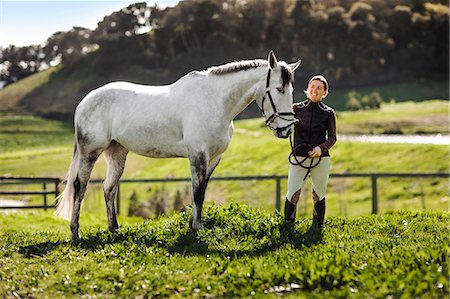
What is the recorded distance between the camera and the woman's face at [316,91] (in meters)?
7.97

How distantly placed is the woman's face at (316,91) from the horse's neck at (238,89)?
80 centimetres

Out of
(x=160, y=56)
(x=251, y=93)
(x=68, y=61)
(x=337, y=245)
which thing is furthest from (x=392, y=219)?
(x=68, y=61)

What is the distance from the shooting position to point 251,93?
7902 millimetres

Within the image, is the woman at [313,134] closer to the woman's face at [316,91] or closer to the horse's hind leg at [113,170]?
the woman's face at [316,91]

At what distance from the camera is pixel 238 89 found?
7984 mm

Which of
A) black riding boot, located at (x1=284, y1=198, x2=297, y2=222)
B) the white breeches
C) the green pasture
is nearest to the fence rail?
the green pasture

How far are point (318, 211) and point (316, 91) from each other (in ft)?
6.24

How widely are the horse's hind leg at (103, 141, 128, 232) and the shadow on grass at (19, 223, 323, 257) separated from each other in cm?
76

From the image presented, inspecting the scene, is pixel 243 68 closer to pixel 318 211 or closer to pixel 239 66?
pixel 239 66

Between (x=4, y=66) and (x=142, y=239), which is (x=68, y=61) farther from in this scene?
(x=142, y=239)

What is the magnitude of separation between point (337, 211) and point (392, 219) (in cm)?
952

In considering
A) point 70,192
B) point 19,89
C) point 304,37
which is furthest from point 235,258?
point 19,89

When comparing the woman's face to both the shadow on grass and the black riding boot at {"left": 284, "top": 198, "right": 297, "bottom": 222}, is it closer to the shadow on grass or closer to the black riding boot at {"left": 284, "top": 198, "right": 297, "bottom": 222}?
the black riding boot at {"left": 284, "top": 198, "right": 297, "bottom": 222}

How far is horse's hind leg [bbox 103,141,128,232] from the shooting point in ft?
30.1
